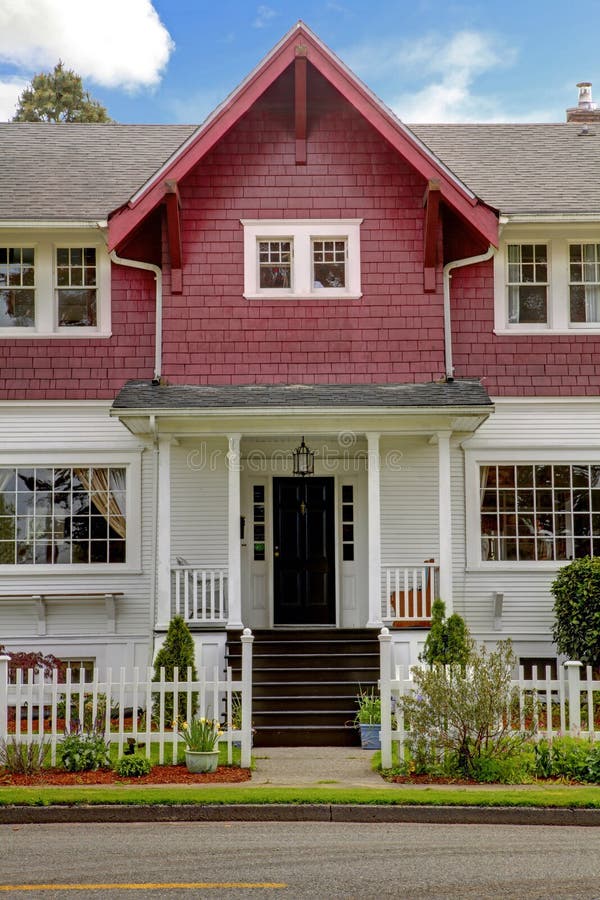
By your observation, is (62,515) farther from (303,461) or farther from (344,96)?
(344,96)

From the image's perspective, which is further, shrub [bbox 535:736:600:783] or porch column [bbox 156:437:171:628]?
porch column [bbox 156:437:171:628]

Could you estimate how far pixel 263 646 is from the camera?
1464 cm

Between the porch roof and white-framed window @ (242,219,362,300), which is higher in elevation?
white-framed window @ (242,219,362,300)

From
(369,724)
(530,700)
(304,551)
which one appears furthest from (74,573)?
(530,700)

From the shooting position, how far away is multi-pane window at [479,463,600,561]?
16.6m

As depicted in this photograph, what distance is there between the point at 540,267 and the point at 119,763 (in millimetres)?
10074

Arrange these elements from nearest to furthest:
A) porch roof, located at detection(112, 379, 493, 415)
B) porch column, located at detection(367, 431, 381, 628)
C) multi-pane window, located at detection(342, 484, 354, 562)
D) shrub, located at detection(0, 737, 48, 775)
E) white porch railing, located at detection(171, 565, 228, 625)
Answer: shrub, located at detection(0, 737, 48, 775), porch roof, located at detection(112, 379, 493, 415), white porch railing, located at detection(171, 565, 228, 625), porch column, located at detection(367, 431, 381, 628), multi-pane window, located at detection(342, 484, 354, 562)

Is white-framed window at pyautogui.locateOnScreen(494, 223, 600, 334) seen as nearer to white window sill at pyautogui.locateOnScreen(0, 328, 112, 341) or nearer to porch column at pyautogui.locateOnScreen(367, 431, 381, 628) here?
porch column at pyautogui.locateOnScreen(367, 431, 381, 628)

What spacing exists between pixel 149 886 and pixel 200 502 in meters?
9.85

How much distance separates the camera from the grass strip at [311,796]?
9.32 metres

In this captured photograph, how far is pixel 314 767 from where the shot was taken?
11.4 meters

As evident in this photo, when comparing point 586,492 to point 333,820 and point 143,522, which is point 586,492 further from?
point 333,820

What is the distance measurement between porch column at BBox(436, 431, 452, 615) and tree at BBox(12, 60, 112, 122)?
31198 mm

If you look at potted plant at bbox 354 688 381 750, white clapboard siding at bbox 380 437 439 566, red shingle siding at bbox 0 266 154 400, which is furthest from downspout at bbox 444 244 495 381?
potted plant at bbox 354 688 381 750
